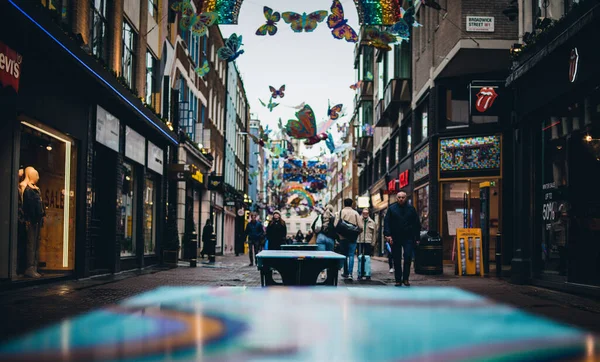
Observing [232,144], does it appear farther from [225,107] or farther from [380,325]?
[380,325]

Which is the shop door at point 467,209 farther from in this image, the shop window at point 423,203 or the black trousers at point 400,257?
the black trousers at point 400,257

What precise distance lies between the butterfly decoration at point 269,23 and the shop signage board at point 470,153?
31.9 ft

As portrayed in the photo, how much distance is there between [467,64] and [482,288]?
997 centimetres

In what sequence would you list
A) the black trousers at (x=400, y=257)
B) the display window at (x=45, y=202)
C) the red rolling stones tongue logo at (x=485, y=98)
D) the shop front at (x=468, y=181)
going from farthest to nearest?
the shop front at (x=468, y=181), the red rolling stones tongue logo at (x=485, y=98), the black trousers at (x=400, y=257), the display window at (x=45, y=202)

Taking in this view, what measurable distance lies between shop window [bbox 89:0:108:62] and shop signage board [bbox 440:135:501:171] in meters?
11.5

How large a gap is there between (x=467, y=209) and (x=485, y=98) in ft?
15.6

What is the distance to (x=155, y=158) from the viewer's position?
2244 cm

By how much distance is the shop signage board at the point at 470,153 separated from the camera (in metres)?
21.8

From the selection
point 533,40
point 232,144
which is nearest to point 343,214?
point 533,40

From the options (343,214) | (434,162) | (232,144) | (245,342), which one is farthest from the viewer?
(232,144)

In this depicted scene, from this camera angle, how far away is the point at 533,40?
13.5 metres

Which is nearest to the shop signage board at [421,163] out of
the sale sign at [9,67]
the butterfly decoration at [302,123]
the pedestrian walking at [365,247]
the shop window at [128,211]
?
the butterfly decoration at [302,123]

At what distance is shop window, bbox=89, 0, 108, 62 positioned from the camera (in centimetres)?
1573

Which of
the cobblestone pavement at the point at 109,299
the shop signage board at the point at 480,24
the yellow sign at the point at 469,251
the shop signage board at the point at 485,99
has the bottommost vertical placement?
the cobblestone pavement at the point at 109,299
